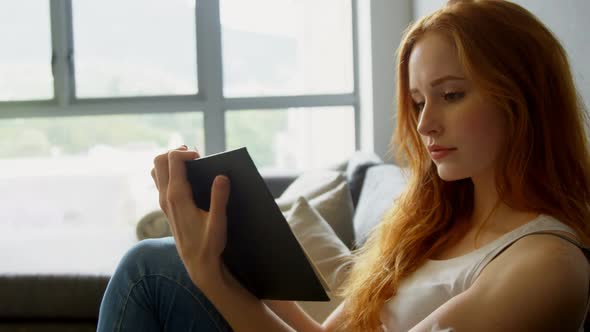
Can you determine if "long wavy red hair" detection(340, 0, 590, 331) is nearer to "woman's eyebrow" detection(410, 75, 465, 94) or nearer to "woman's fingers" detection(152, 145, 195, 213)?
"woman's eyebrow" detection(410, 75, 465, 94)

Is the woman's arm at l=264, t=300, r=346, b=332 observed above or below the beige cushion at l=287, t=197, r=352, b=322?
below

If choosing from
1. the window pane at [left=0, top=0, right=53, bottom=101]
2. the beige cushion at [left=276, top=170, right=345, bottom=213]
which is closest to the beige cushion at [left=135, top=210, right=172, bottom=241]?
the beige cushion at [left=276, top=170, right=345, bottom=213]

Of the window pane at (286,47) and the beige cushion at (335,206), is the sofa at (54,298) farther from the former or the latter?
the window pane at (286,47)

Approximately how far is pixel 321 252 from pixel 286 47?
251 cm

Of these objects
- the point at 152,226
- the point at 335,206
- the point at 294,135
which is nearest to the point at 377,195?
the point at 335,206

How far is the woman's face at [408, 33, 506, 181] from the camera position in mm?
969

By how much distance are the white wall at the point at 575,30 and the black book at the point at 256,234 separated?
1.95ft

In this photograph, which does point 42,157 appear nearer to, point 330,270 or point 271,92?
point 271,92

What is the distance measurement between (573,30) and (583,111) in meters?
0.23

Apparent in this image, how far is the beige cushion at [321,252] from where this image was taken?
143cm

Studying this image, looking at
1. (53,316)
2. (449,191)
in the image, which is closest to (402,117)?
(449,191)

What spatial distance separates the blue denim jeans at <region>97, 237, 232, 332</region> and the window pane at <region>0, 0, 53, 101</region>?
3014 millimetres

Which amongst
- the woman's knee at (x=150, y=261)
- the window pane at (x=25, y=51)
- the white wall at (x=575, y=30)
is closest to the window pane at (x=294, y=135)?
the window pane at (x=25, y=51)

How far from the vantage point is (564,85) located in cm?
95
